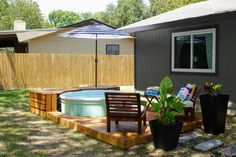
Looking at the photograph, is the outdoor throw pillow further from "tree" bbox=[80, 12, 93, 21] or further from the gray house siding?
"tree" bbox=[80, 12, 93, 21]

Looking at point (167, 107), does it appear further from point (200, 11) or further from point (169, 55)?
point (169, 55)

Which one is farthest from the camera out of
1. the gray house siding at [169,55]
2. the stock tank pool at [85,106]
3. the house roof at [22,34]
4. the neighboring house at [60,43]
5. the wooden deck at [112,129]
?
the neighboring house at [60,43]

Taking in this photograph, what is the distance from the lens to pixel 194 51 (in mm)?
9148

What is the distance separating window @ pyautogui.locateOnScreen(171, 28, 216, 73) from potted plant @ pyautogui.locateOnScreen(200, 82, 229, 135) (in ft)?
9.14

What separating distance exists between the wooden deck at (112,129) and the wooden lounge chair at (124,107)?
226 millimetres

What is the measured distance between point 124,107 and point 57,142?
138 centimetres

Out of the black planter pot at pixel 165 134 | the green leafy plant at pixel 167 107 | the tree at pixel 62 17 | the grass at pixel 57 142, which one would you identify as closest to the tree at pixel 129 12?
the tree at pixel 62 17

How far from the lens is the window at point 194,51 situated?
856 centimetres

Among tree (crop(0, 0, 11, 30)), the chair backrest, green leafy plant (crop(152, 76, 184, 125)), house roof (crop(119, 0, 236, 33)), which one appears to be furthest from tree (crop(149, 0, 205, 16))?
green leafy plant (crop(152, 76, 184, 125))

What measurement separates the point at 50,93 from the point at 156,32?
4.69 metres

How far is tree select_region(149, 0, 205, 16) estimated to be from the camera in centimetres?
3275

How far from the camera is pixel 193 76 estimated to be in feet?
29.8

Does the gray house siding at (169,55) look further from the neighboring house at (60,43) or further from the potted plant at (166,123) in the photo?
the neighboring house at (60,43)

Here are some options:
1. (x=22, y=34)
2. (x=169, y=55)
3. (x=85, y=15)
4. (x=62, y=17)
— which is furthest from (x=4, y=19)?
(x=169, y=55)
